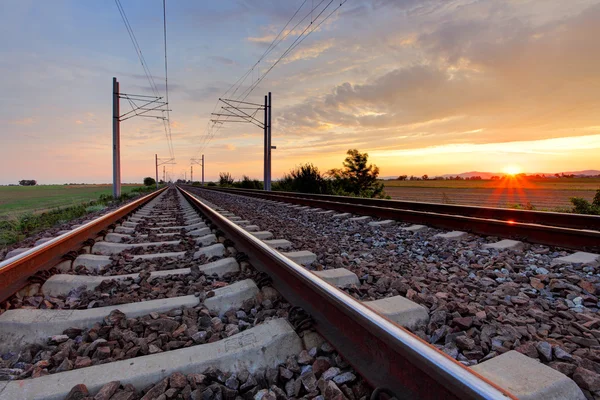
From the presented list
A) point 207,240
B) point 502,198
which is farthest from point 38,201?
point 502,198

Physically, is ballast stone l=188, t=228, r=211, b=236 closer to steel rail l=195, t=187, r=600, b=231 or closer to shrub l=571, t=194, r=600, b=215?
steel rail l=195, t=187, r=600, b=231

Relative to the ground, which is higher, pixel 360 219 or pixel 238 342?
pixel 360 219

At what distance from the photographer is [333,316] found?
5.73 feet

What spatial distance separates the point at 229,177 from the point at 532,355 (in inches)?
1841

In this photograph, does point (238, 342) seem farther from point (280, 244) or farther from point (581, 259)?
point (581, 259)

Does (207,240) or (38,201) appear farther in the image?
(38,201)

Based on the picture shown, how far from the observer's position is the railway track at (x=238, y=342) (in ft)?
4.44

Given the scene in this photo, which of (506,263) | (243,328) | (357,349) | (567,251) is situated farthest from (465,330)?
(567,251)

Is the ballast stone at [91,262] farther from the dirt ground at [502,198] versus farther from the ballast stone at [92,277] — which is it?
the dirt ground at [502,198]

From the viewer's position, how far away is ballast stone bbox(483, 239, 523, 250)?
392 cm

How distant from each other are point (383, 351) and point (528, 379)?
23.9 inches

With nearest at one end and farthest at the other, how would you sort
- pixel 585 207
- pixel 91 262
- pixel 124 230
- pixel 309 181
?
1. pixel 91 262
2. pixel 124 230
3. pixel 585 207
4. pixel 309 181

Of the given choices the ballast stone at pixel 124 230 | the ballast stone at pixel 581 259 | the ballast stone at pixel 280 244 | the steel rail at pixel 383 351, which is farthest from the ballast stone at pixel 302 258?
the ballast stone at pixel 124 230

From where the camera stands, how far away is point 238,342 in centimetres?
172
